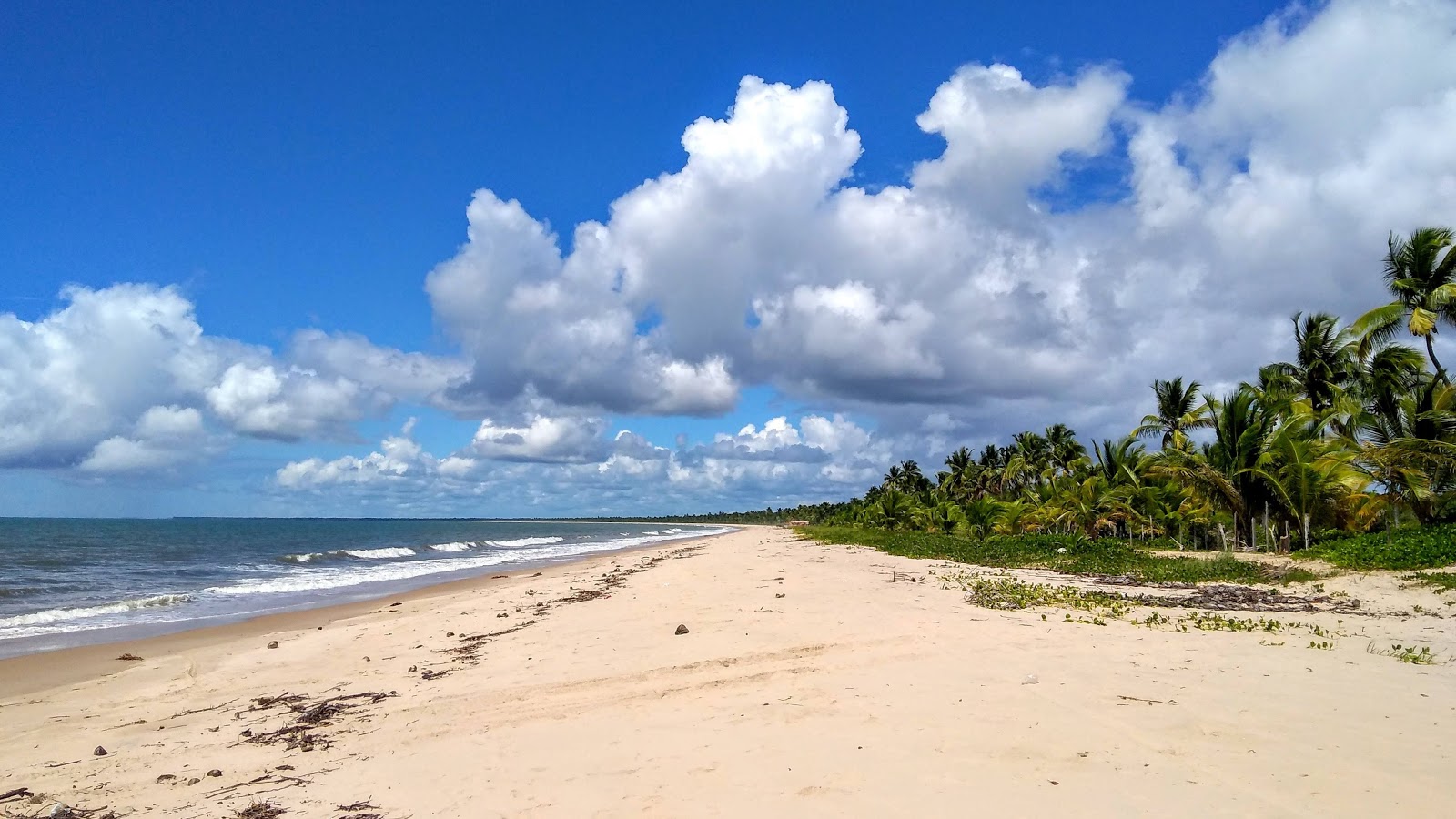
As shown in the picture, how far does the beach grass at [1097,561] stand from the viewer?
16.8m

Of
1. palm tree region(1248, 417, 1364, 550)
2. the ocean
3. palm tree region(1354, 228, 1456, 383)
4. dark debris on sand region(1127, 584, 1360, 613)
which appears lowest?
the ocean

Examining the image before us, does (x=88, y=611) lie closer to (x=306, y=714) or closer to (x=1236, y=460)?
(x=306, y=714)

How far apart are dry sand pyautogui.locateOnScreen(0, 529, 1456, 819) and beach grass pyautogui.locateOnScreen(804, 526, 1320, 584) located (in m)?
4.85

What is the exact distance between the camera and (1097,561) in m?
21.0

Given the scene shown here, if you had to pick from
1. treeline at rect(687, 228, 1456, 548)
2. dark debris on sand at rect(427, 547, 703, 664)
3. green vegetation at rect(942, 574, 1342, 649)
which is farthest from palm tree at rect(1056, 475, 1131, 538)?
dark debris on sand at rect(427, 547, 703, 664)

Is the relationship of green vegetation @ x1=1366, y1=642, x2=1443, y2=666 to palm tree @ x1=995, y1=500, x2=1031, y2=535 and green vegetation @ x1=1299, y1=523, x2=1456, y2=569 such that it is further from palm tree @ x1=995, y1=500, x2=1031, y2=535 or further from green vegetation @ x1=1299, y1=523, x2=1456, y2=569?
palm tree @ x1=995, y1=500, x2=1031, y2=535

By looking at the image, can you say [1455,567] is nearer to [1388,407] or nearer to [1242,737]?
[1388,407]

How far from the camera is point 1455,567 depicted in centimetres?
1540

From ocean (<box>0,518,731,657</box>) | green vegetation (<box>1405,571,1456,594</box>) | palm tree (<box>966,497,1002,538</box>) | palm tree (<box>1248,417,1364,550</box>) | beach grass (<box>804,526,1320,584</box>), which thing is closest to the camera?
green vegetation (<box>1405,571,1456,594</box>)

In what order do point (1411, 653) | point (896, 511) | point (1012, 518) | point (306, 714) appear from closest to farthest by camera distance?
point (306, 714) < point (1411, 653) < point (1012, 518) < point (896, 511)

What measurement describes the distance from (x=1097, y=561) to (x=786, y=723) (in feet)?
58.2

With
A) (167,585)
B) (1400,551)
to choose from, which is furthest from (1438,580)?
(167,585)

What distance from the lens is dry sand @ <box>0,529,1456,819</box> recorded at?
15.8 feet

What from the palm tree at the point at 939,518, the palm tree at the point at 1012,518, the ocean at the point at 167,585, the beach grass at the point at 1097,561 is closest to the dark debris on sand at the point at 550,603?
the ocean at the point at 167,585
